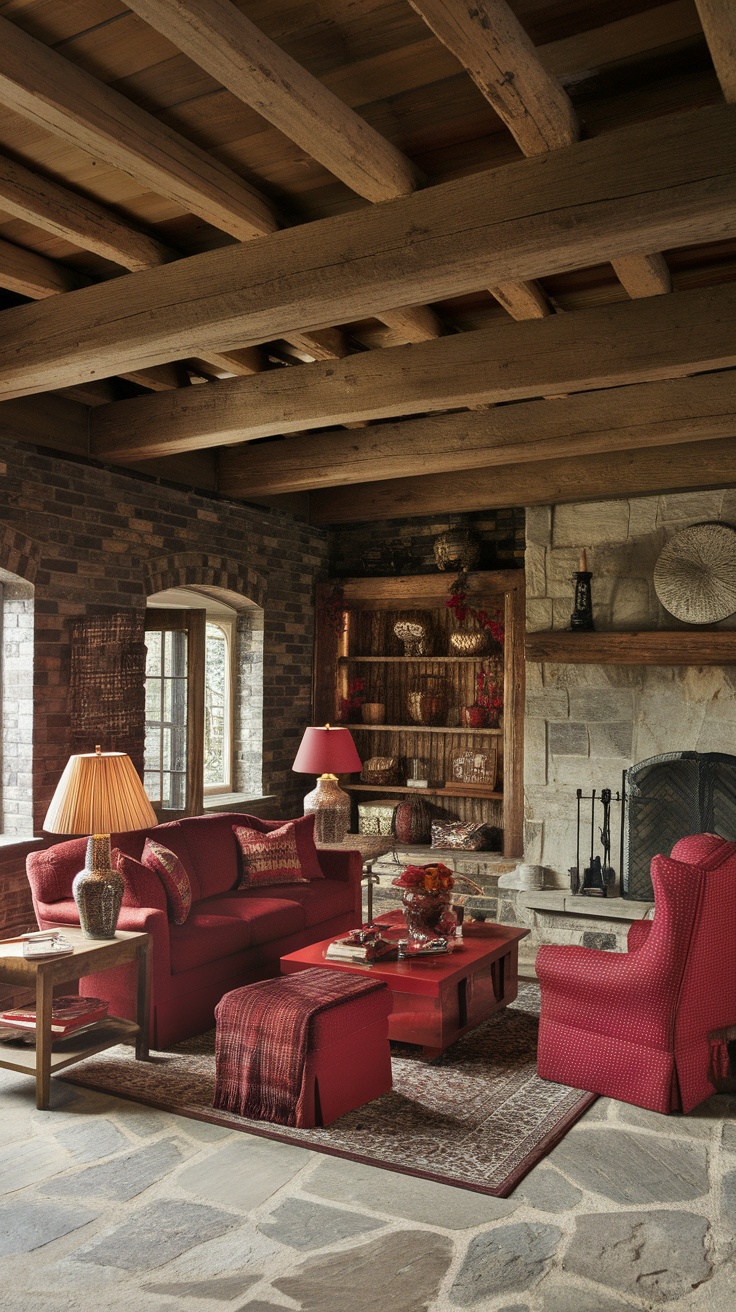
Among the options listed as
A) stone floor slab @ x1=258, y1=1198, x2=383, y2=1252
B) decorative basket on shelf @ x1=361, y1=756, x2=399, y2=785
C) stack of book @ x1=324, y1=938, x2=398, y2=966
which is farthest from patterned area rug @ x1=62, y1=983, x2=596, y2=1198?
decorative basket on shelf @ x1=361, y1=756, x2=399, y2=785

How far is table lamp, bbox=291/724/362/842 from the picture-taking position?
5898 millimetres

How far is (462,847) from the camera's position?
6938 millimetres

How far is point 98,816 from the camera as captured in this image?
4000 mm

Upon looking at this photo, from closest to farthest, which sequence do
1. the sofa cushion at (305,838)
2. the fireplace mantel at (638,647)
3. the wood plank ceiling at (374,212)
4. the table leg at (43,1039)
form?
the wood plank ceiling at (374,212), the table leg at (43,1039), the fireplace mantel at (638,647), the sofa cushion at (305,838)

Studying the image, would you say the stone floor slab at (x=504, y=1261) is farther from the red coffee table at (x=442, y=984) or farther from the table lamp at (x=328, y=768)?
the table lamp at (x=328, y=768)

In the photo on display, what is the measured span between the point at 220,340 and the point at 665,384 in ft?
6.99

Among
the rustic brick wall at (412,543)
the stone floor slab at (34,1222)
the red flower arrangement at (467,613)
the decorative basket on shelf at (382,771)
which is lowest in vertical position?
the stone floor slab at (34,1222)

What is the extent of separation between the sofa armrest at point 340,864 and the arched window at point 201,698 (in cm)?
91

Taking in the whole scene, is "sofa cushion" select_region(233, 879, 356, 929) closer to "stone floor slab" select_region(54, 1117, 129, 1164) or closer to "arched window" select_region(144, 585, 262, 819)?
"arched window" select_region(144, 585, 262, 819)

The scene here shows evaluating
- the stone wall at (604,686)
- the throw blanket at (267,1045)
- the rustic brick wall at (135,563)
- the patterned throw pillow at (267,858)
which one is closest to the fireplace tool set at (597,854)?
the stone wall at (604,686)

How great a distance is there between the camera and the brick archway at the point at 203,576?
6.04 metres

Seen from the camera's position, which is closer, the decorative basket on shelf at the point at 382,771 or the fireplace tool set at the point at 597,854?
the fireplace tool set at the point at 597,854

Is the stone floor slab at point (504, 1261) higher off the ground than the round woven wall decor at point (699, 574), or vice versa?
the round woven wall decor at point (699, 574)

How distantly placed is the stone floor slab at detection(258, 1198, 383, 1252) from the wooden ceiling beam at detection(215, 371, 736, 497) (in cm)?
351
